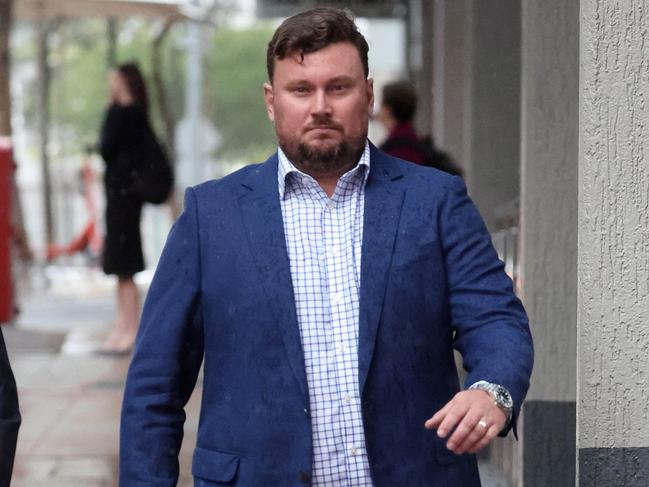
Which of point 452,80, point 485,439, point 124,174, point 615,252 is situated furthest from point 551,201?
point 124,174

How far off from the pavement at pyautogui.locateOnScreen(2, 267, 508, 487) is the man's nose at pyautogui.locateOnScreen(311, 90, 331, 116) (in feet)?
13.4

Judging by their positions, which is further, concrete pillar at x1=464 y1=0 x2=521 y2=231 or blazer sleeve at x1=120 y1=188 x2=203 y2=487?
concrete pillar at x1=464 y1=0 x2=521 y2=231

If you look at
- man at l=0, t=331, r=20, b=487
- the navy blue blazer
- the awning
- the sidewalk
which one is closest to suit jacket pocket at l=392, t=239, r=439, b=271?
the navy blue blazer

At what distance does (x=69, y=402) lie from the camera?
988 centimetres

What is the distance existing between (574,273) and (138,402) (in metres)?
2.84

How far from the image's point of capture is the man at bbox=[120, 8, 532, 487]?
10.8 feet

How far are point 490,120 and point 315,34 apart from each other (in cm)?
532

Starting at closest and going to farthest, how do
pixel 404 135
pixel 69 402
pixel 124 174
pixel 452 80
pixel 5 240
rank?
pixel 404 135 < pixel 69 402 < pixel 452 80 < pixel 124 174 < pixel 5 240

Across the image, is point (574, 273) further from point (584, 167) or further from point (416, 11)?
point (416, 11)

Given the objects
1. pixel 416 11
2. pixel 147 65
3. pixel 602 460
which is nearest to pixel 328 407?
pixel 602 460

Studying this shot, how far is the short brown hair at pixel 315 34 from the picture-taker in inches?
131

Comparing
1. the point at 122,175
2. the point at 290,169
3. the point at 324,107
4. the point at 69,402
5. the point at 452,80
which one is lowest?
the point at 69,402

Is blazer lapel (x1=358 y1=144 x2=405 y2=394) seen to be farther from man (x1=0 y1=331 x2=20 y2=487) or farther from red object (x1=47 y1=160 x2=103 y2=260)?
red object (x1=47 y1=160 x2=103 y2=260)

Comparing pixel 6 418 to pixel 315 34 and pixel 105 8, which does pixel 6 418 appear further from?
pixel 105 8
